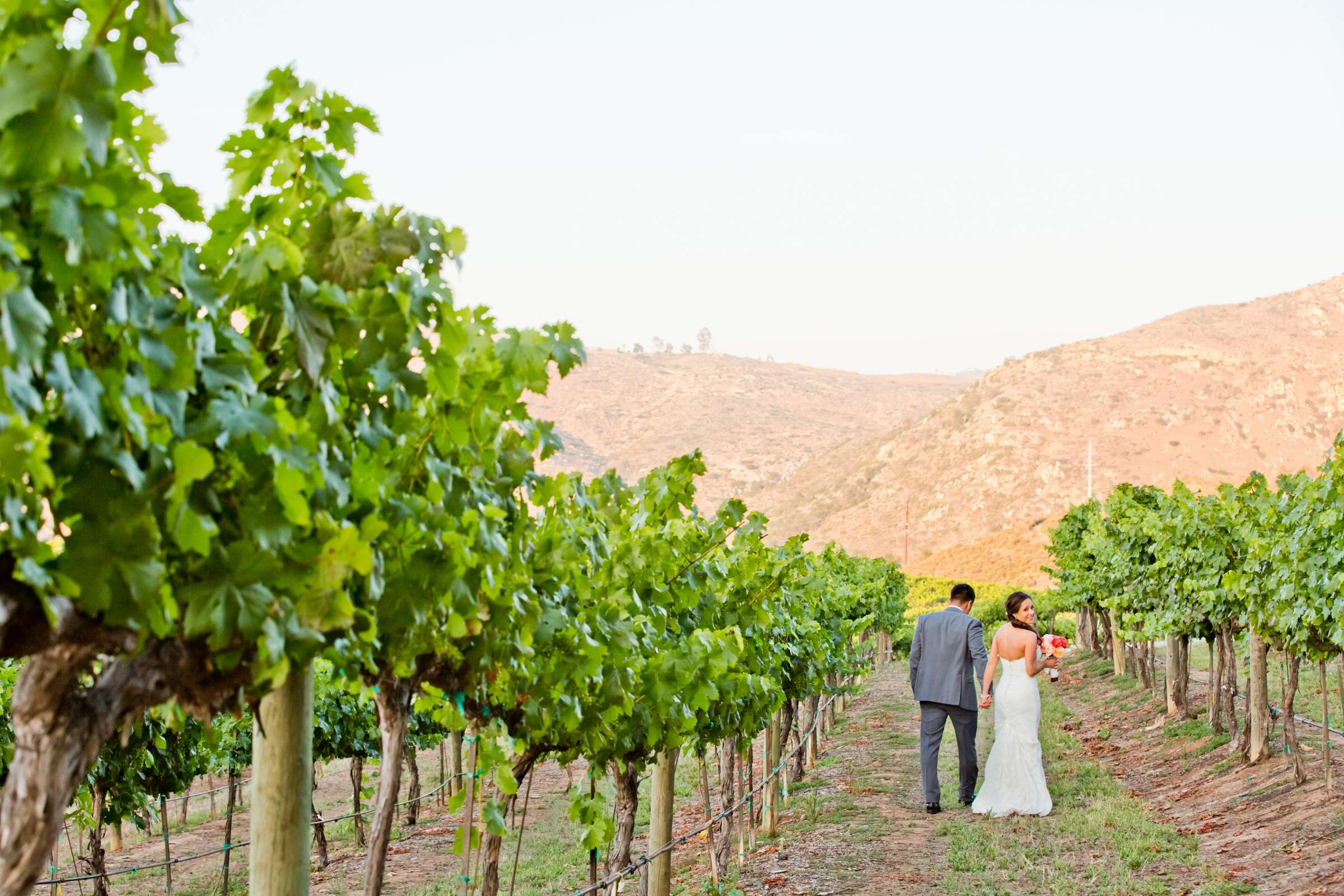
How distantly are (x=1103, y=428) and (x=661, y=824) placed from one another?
83.1 metres

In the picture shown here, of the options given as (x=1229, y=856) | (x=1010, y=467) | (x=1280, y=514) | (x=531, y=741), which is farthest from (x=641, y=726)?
(x=1010, y=467)

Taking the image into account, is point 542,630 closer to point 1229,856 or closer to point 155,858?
point 1229,856

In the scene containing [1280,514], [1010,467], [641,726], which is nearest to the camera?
[641,726]

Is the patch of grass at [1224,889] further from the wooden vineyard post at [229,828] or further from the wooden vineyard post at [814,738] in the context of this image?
the wooden vineyard post at [814,738]

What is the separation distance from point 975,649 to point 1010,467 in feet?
248

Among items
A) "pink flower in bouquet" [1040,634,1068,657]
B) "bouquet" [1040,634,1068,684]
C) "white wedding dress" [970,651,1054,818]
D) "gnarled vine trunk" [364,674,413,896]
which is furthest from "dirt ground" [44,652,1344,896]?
"gnarled vine trunk" [364,674,413,896]

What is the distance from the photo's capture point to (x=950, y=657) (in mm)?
10883

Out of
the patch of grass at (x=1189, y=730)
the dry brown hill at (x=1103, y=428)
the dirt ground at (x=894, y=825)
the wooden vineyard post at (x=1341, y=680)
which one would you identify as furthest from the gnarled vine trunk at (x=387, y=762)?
the dry brown hill at (x=1103, y=428)

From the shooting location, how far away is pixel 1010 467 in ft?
275

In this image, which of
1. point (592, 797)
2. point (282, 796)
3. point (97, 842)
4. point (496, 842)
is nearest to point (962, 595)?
point (592, 797)

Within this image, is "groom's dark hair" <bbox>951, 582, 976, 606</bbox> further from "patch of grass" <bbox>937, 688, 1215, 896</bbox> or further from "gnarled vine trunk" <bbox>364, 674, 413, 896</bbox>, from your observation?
"gnarled vine trunk" <bbox>364, 674, 413, 896</bbox>

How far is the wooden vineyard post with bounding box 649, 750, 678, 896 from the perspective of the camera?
6.77m

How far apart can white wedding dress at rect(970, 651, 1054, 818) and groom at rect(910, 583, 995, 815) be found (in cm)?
23

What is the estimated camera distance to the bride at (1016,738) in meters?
10.4
